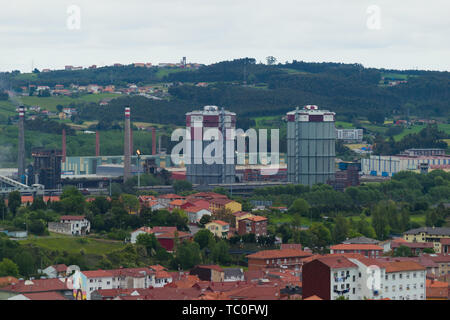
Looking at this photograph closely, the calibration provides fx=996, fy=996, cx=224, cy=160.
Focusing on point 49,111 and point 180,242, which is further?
point 49,111

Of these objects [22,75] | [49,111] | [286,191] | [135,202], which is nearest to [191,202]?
[135,202]

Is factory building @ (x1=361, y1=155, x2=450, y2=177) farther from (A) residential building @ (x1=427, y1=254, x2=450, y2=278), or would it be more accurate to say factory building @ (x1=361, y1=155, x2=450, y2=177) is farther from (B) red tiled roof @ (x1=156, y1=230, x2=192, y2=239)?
(A) residential building @ (x1=427, y1=254, x2=450, y2=278)

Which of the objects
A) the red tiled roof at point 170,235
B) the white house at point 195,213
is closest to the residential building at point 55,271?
the red tiled roof at point 170,235

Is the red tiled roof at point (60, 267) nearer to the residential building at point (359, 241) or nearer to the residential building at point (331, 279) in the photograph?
the residential building at point (331, 279)

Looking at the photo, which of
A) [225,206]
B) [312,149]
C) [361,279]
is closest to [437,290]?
[361,279]

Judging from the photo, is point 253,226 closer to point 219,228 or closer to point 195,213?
point 219,228
